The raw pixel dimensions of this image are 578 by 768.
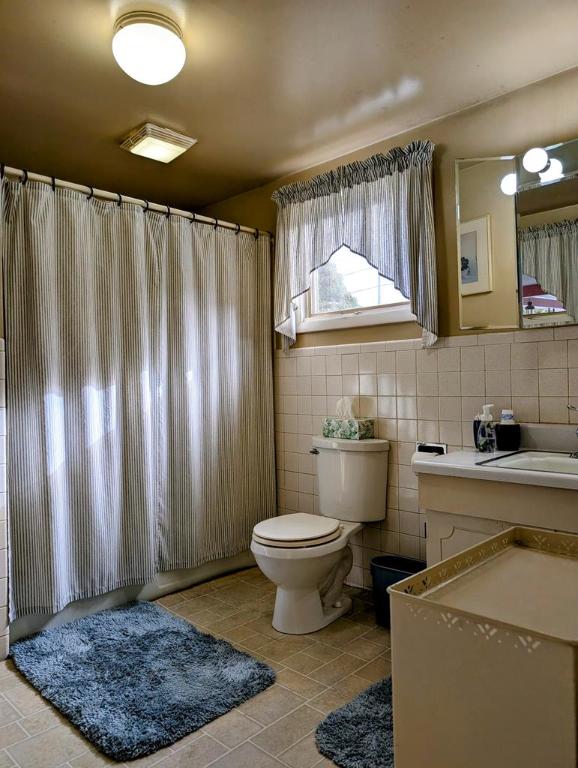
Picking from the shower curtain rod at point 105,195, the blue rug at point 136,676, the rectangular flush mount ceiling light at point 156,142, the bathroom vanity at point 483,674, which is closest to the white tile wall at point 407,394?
the shower curtain rod at point 105,195

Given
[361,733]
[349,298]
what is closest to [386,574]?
[361,733]

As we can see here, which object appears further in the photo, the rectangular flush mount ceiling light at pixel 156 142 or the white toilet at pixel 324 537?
the rectangular flush mount ceiling light at pixel 156 142

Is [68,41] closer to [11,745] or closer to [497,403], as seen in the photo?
[497,403]

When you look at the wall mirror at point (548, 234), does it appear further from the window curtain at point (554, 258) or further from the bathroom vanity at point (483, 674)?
the bathroom vanity at point (483, 674)

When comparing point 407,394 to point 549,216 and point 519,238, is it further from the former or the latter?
point 549,216

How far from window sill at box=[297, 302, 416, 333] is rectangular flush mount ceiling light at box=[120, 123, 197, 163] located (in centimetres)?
113

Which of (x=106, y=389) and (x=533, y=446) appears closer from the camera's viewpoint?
(x=533, y=446)

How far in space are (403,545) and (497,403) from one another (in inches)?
33.5

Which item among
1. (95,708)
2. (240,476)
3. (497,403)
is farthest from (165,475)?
(497,403)

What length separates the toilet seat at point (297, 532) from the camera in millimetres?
2250

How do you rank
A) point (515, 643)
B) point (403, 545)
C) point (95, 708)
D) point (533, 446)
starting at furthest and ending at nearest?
point (403, 545) < point (533, 446) < point (95, 708) < point (515, 643)

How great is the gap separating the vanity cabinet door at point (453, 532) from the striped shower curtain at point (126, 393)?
138cm

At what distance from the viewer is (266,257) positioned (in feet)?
10.7

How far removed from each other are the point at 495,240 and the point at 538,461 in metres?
0.96
